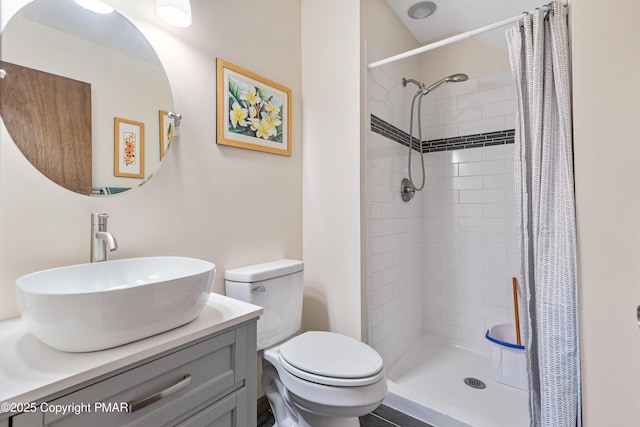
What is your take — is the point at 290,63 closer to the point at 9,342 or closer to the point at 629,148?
the point at 629,148

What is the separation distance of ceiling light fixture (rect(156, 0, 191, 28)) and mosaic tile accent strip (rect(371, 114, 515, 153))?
3.60ft

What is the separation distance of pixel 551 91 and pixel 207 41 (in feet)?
4.99

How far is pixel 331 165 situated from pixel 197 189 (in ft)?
2.58

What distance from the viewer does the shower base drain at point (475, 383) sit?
1888mm

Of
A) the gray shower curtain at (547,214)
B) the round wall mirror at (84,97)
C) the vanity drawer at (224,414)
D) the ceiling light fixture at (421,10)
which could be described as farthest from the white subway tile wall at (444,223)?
the round wall mirror at (84,97)

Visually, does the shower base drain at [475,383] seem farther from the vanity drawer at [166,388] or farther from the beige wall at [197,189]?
the vanity drawer at [166,388]

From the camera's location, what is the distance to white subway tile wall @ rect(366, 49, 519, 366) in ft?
6.46

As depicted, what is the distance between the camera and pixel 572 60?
1129 millimetres

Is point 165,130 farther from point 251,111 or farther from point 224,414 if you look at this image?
point 224,414

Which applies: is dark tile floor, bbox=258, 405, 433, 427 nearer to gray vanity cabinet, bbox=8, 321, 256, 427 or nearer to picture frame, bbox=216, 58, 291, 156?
gray vanity cabinet, bbox=8, 321, 256, 427

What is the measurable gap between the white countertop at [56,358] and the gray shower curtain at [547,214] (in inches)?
47.5

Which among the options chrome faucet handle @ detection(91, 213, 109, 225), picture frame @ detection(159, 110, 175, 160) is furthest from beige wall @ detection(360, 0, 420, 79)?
chrome faucet handle @ detection(91, 213, 109, 225)

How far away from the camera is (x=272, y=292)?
147cm

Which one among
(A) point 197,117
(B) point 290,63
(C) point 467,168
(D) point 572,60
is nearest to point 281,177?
(A) point 197,117
